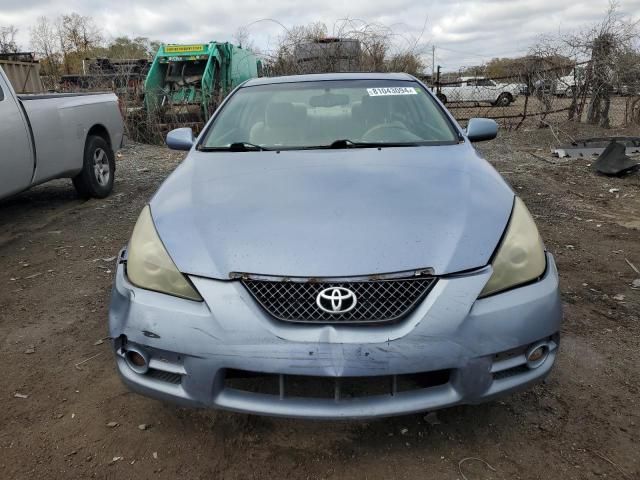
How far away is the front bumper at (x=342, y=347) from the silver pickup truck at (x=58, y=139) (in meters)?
3.73

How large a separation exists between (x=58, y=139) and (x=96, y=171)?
0.86 meters

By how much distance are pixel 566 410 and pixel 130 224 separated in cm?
441

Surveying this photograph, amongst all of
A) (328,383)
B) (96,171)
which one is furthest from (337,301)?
(96,171)

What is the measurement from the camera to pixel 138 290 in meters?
2.00

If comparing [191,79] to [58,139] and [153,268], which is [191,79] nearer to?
[58,139]

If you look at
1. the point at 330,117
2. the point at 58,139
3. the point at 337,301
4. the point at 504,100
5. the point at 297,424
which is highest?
the point at 330,117

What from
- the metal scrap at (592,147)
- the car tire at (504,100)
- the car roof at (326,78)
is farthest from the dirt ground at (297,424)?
the car tire at (504,100)

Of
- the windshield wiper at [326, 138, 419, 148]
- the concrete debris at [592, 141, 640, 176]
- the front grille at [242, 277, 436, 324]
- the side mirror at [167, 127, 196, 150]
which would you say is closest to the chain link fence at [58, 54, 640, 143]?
the concrete debris at [592, 141, 640, 176]

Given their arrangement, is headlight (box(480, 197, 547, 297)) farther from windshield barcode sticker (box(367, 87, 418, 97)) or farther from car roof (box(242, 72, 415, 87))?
car roof (box(242, 72, 415, 87))

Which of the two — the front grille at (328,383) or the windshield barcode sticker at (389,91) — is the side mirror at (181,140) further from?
the front grille at (328,383)

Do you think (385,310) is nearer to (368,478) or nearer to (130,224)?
(368,478)

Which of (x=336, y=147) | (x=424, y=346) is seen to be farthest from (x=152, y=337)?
(x=336, y=147)

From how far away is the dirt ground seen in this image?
2018mm

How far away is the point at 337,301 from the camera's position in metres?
1.79
